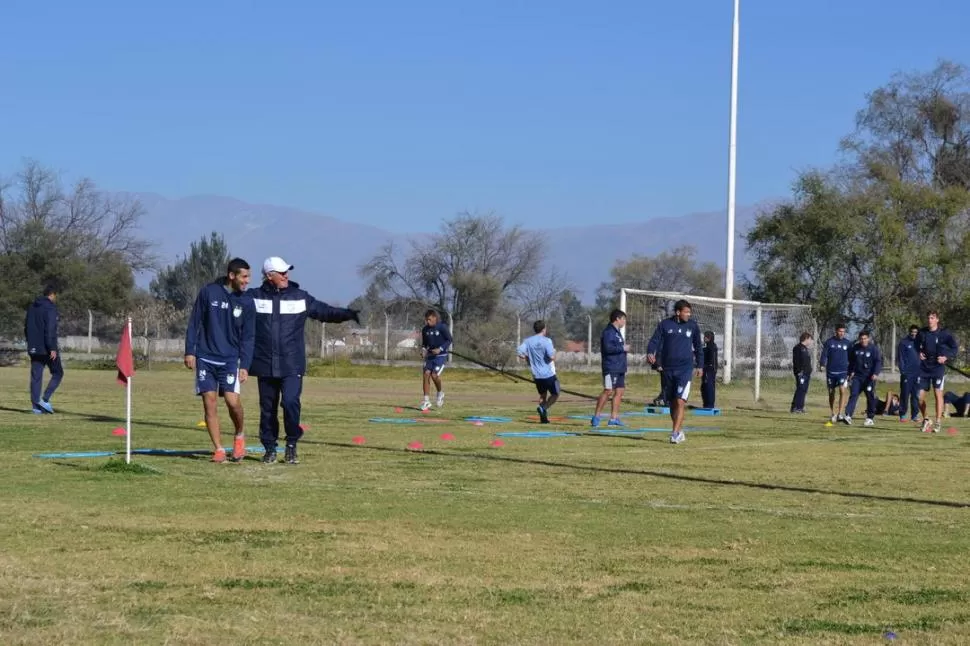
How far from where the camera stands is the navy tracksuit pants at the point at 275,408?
13211 millimetres

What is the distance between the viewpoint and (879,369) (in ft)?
84.9

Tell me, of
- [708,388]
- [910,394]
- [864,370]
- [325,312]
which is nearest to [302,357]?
[325,312]

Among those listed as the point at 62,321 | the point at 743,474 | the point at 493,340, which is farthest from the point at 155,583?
the point at 62,321

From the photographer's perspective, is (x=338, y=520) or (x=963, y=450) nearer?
(x=338, y=520)

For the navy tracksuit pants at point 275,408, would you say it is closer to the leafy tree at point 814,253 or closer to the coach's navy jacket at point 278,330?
the coach's navy jacket at point 278,330

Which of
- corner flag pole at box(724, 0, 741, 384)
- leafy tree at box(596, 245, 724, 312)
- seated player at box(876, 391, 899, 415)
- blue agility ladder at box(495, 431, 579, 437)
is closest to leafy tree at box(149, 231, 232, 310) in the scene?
leafy tree at box(596, 245, 724, 312)

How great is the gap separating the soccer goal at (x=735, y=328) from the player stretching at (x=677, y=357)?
43.5 ft

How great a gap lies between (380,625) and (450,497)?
4.67 metres

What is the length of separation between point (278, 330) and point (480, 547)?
18.1 feet

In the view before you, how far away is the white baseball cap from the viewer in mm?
13096

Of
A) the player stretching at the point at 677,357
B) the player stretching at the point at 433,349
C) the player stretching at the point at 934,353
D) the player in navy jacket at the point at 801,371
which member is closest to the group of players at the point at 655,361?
the player stretching at the point at 677,357

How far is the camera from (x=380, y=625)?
6004 mm

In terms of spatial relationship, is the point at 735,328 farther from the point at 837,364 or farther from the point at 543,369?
the point at 543,369

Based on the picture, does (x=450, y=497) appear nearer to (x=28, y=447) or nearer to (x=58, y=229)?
(x=28, y=447)
